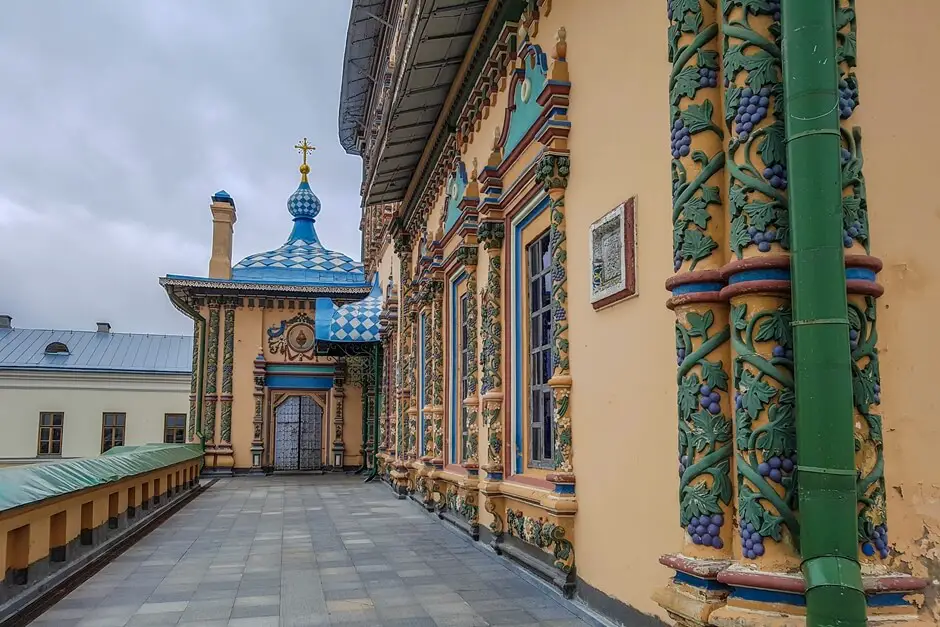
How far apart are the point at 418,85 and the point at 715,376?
7.02 metres

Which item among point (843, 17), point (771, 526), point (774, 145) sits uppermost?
point (843, 17)

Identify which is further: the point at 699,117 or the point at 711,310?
the point at 699,117

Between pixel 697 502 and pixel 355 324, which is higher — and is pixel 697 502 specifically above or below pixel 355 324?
below

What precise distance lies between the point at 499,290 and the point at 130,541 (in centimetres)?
486

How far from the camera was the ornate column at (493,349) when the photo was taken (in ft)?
24.2

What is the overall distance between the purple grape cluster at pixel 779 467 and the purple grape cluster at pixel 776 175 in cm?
93

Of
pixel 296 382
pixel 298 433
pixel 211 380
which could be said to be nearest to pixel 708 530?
pixel 211 380

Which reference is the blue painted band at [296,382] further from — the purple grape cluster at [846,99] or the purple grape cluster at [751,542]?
the purple grape cluster at [846,99]

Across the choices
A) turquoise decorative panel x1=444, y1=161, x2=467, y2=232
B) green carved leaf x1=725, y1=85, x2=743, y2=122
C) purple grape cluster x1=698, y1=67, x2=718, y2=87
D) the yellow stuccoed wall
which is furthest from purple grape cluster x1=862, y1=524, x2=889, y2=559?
turquoise decorative panel x1=444, y1=161, x2=467, y2=232

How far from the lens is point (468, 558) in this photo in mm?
7555

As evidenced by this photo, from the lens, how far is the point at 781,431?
2828 mm

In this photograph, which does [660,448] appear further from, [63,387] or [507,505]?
[63,387]

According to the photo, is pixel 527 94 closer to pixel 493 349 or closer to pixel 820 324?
pixel 493 349

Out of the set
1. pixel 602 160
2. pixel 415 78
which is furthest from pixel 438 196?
pixel 602 160
